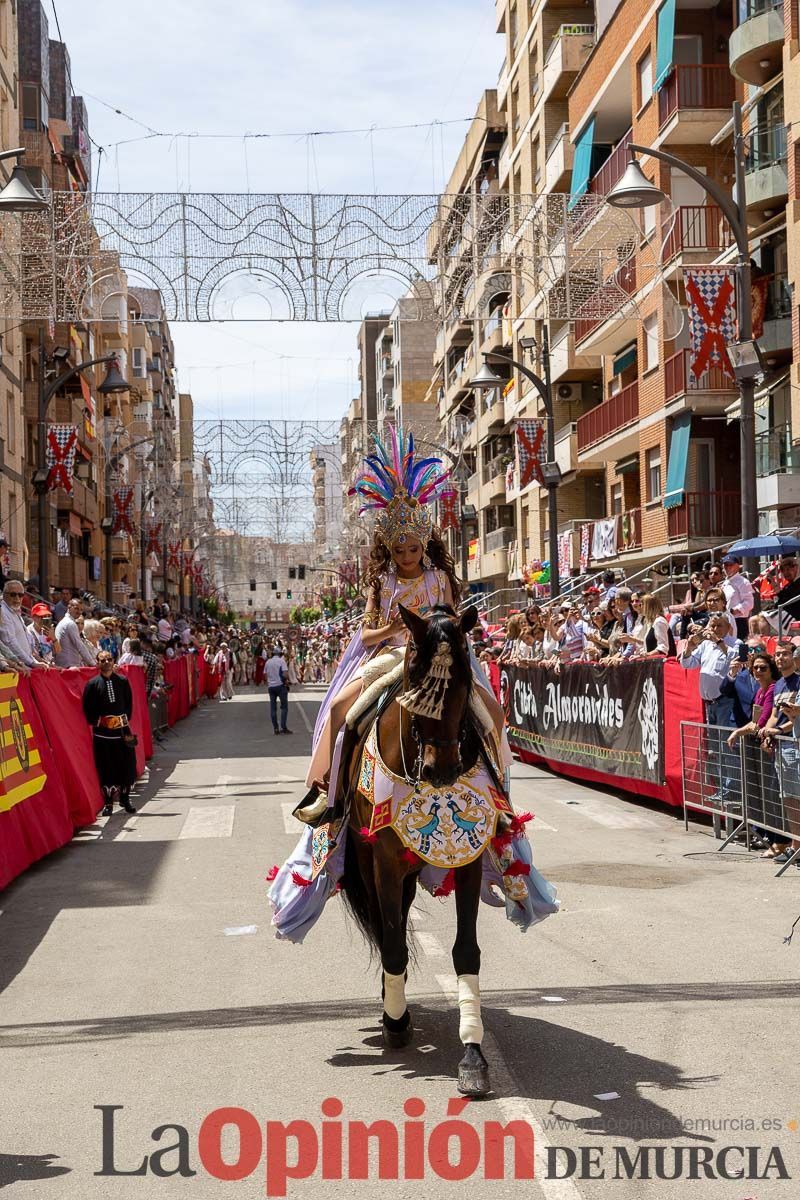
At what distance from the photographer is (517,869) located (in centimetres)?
681

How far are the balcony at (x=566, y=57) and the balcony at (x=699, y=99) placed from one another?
1058cm

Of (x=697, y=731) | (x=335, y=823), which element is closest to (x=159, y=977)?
(x=335, y=823)

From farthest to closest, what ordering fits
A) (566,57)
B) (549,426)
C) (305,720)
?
(566,57), (305,720), (549,426)

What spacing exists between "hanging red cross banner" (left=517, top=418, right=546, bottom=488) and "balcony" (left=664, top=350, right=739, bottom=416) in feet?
10.5

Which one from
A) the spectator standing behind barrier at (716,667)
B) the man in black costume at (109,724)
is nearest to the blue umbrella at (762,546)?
the spectator standing behind barrier at (716,667)

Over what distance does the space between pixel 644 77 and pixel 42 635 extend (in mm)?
23809

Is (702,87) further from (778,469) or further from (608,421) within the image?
(778,469)

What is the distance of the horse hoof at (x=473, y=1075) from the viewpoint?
5488 millimetres

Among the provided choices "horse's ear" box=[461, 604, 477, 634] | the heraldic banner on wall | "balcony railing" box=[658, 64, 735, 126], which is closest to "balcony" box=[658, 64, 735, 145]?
"balcony railing" box=[658, 64, 735, 126]

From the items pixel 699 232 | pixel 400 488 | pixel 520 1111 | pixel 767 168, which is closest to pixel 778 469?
pixel 767 168

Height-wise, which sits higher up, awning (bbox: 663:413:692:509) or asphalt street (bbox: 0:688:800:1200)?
awning (bbox: 663:413:692:509)

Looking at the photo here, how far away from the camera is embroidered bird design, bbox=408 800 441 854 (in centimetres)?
597

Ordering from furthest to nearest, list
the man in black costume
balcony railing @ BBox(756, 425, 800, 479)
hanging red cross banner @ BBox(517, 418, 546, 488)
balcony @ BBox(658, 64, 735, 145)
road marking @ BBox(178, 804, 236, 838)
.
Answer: hanging red cross banner @ BBox(517, 418, 546, 488) → balcony @ BBox(658, 64, 735, 145) → balcony railing @ BBox(756, 425, 800, 479) → the man in black costume → road marking @ BBox(178, 804, 236, 838)

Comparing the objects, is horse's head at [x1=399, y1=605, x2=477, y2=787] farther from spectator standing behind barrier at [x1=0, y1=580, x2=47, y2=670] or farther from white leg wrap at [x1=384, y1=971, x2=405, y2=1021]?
spectator standing behind barrier at [x1=0, y1=580, x2=47, y2=670]
